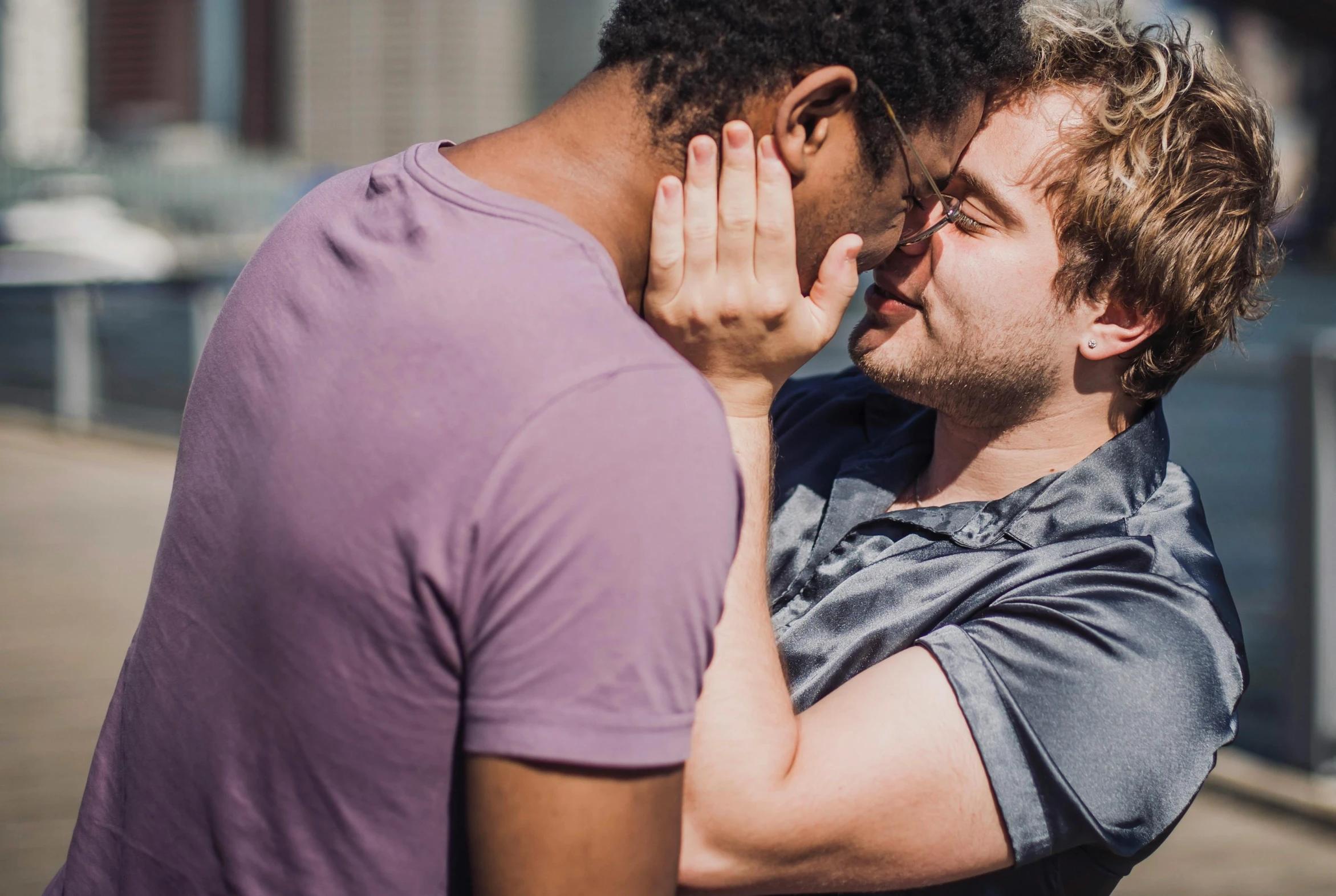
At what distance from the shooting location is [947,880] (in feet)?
5.38

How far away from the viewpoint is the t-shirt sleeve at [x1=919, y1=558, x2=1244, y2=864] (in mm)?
1600

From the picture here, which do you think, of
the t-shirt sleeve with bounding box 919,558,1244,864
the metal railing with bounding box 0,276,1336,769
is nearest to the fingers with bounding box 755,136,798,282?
the t-shirt sleeve with bounding box 919,558,1244,864

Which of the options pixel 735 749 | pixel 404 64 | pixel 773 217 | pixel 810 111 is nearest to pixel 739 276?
pixel 773 217

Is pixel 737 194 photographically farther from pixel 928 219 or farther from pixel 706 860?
pixel 706 860

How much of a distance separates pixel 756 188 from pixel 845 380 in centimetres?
117

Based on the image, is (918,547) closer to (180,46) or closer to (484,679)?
(484,679)

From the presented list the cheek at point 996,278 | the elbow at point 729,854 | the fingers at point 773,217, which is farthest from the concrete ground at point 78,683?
the fingers at point 773,217

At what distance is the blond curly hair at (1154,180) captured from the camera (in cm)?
209

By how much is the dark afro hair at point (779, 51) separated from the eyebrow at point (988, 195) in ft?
1.87

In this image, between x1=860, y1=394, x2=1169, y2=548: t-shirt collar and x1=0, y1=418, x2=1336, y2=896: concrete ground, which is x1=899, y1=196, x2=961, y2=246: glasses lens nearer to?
x1=860, y1=394, x2=1169, y2=548: t-shirt collar

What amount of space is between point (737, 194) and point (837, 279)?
0.69 feet

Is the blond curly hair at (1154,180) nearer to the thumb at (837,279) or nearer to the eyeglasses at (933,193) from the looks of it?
the eyeglasses at (933,193)

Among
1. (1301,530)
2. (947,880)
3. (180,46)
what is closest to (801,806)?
(947,880)

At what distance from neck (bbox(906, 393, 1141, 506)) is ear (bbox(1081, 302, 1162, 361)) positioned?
0.31 feet
